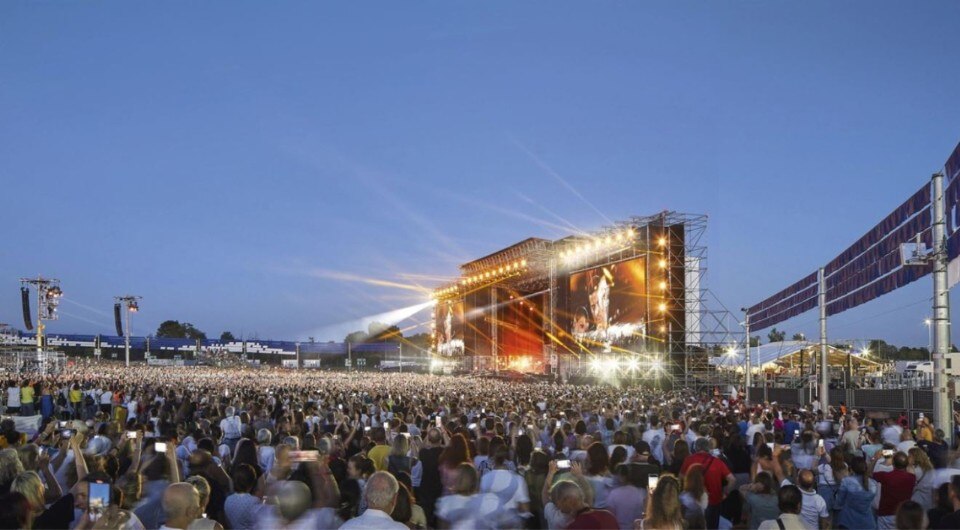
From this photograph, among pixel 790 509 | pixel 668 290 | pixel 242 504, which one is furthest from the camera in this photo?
pixel 668 290

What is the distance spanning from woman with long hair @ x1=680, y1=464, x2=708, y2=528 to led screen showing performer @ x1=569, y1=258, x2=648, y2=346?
34723 millimetres

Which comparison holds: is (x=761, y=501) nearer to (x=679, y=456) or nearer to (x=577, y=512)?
(x=679, y=456)

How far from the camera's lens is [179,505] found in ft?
15.8

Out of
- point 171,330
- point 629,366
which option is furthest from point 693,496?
point 171,330

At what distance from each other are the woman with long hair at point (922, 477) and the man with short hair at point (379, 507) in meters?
5.39

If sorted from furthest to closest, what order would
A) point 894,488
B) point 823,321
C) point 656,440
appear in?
point 823,321 → point 656,440 → point 894,488

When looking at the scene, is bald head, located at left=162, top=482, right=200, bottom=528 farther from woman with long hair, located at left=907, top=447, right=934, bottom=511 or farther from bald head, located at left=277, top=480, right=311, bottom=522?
woman with long hair, located at left=907, top=447, right=934, bottom=511

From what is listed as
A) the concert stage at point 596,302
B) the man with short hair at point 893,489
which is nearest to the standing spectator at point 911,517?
the man with short hair at point 893,489

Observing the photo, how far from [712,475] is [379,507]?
4184mm

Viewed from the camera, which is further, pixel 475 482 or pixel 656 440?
pixel 656 440

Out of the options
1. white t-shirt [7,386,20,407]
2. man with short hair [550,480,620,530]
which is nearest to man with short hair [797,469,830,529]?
man with short hair [550,480,620,530]

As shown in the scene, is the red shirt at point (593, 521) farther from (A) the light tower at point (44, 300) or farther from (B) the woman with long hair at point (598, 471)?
(A) the light tower at point (44, 300)

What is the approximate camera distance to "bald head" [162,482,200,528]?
15.8 ft

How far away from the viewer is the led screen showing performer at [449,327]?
68062mm
